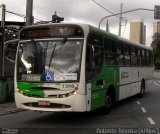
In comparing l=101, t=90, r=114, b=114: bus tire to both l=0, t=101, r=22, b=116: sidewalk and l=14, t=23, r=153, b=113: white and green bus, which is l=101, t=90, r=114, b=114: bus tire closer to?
l=14, t=23, r=153, b=113: white and green bus

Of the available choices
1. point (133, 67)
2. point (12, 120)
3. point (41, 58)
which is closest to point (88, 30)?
point (41, 58)

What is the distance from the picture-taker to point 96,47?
43.4 ft

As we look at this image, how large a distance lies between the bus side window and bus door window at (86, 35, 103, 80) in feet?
2.40

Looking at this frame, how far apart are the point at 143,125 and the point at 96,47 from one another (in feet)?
9.53

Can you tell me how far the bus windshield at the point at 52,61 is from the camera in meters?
12.0

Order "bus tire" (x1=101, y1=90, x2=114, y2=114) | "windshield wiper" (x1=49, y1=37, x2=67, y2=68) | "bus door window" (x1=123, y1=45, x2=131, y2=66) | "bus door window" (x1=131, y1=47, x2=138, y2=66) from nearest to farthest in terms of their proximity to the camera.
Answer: "windshield wiper" (x1=49, y1=37, x2=67, y2=68) → "bus tire" (x1=101, y1=90, x2=114, y2=114) → "bus door window" (x1=123, y1=45, x2=131, y2=66) → "bus door window" (x1=131, y1=47, x2=138, y2=66)

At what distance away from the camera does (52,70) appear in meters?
12.1

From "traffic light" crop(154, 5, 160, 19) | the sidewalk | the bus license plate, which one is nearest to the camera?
the bus license plate

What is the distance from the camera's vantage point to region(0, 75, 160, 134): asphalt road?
1134 centimetres

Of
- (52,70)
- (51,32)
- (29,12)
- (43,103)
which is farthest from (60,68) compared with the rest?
(29,12)

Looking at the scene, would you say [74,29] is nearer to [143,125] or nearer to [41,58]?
[41,58]

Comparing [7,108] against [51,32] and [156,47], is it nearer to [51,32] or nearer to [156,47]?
[51,32]

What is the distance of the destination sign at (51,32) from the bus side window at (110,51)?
2314 millimetres

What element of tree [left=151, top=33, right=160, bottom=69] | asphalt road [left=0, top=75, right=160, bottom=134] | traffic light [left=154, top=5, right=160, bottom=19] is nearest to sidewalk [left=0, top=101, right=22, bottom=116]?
asphalt road [left=0, top=75, right=160, bottom=134]
